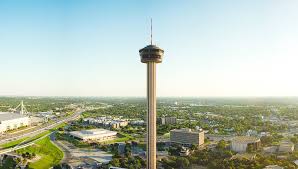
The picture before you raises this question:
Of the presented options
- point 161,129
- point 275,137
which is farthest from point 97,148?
point 275,137

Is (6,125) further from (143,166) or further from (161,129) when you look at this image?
(143,166)

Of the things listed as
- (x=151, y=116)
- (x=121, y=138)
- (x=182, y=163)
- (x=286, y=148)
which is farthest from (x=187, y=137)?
(x=151, y=116)

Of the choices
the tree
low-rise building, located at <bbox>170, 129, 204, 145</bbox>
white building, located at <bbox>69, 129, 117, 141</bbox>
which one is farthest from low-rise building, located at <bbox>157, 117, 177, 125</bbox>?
the tree

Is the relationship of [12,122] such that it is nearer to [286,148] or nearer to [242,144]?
[242,144]

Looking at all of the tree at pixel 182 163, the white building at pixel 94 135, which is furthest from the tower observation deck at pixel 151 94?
the white building at pixel 94 135

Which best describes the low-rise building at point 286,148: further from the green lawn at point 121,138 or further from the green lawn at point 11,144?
the green lawn at point 11,144

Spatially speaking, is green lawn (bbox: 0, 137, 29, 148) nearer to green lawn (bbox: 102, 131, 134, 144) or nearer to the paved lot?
the paved lot
